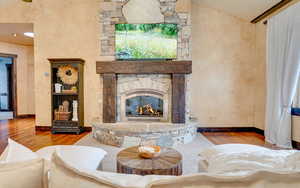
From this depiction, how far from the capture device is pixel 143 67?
4547 millimetres

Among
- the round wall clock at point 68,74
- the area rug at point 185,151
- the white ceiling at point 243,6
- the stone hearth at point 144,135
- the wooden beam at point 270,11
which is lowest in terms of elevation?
the area rug at point 185,151

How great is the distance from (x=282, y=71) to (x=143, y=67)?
275 centimetres

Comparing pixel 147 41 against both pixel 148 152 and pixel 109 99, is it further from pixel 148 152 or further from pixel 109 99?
pixel 148 152

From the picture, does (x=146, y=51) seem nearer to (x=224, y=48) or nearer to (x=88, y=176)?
(x=224, y=48)

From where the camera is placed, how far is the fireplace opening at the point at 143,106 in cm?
490

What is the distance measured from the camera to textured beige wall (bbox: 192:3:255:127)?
16.6 ft

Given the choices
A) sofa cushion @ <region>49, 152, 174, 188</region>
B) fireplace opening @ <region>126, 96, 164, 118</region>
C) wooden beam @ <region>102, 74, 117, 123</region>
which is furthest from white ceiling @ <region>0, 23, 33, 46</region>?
sofa cushion @ <region>49, 152, 174, 188</region>

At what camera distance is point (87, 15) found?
5.12 m

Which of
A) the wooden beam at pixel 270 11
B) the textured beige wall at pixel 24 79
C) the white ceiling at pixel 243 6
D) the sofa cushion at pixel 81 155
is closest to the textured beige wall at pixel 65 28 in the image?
the textured beige wall at pixel 24 79

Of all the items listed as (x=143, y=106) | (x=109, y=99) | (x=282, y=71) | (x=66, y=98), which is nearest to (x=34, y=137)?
(x=66, y=98)

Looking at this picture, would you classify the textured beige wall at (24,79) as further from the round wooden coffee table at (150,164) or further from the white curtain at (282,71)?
the white curtain at (282,71)

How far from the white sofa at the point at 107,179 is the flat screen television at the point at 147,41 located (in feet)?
12.9

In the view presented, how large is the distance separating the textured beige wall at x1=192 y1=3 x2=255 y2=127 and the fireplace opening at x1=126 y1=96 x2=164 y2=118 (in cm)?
95

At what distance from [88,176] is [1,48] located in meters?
7.93
